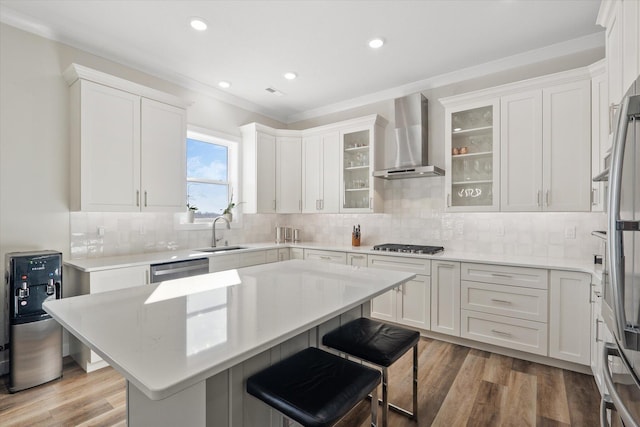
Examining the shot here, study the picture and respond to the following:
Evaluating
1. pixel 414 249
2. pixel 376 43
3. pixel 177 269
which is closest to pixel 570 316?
pixel 414 249

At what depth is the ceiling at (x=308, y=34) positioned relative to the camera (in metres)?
2.43

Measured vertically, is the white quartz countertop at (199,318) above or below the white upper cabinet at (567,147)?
below

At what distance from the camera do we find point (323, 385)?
125 centimetres

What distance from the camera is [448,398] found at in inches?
87.4

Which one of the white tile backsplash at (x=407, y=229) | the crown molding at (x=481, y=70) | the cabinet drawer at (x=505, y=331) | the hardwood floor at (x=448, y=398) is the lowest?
the hardwood floor at (x=448, y=398)

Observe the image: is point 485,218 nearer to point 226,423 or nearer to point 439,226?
point 439,226

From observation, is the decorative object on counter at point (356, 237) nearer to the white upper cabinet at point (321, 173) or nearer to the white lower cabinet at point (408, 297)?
the white upper cabinet at point (321, 173)

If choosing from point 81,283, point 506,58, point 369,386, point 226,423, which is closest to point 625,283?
point 369,386

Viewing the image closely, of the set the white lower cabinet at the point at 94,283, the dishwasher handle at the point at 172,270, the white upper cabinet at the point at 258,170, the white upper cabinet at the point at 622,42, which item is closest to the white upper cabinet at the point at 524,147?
the white upper cabinet at the point at 622,42

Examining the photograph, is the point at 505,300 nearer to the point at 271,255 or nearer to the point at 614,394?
the point at 614,394

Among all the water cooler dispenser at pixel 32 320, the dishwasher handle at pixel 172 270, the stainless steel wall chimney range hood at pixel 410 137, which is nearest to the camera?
the water cooler dispenser at pixel 32 320

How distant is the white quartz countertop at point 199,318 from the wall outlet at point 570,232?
209 centimetres

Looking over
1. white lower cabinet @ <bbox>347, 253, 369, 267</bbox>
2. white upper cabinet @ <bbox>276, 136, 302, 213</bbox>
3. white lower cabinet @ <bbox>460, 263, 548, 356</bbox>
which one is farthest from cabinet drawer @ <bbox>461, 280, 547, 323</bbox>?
white upper cabinet @ <bbox>276, 136, 302, 213</bbox>

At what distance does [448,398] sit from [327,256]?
208 cm
